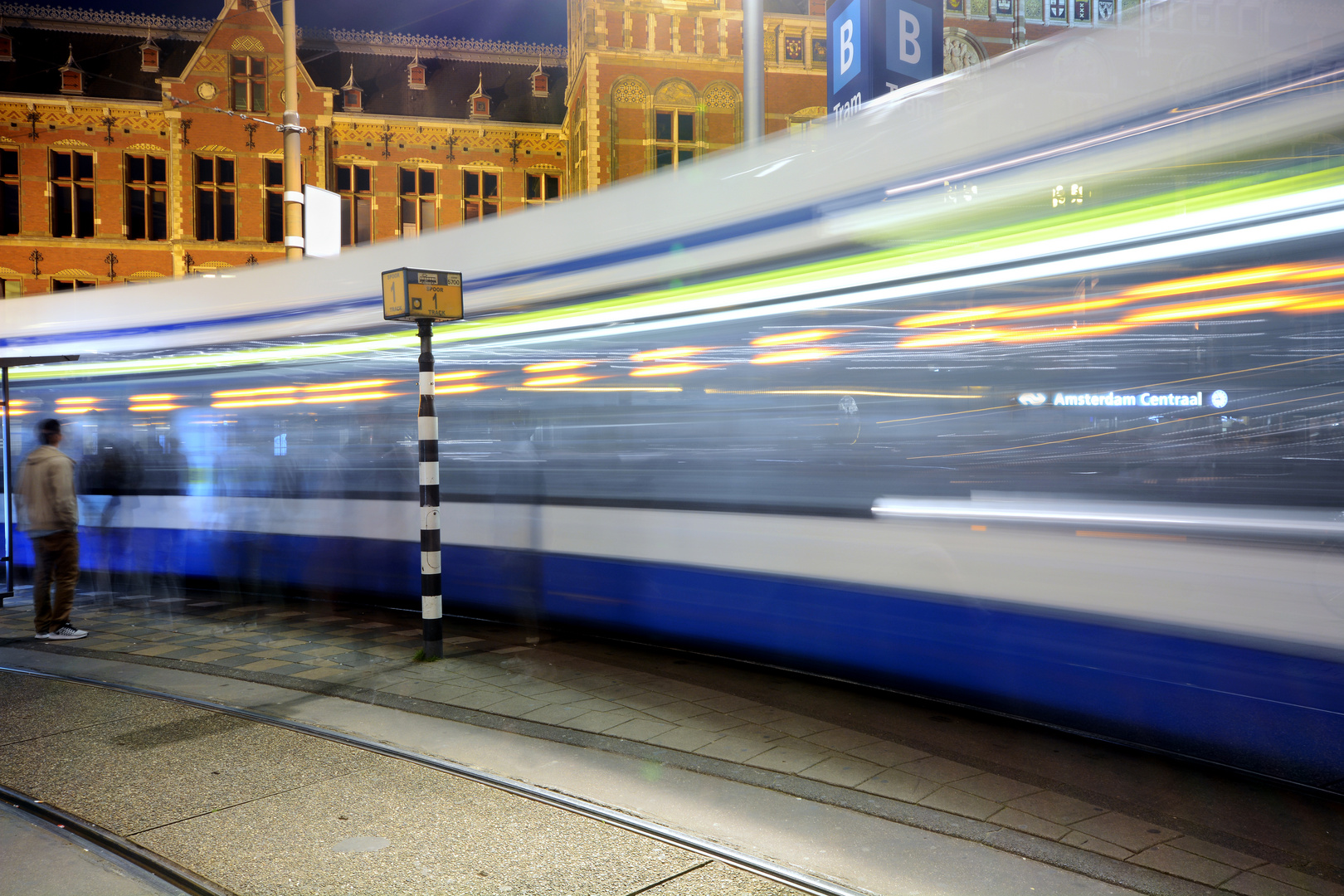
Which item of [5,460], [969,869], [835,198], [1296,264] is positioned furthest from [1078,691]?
[5,460]

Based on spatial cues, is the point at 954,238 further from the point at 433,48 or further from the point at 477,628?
the point at 433,48

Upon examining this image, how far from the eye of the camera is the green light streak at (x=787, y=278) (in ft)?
10.8

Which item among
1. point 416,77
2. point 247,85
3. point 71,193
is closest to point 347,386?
point 247,85

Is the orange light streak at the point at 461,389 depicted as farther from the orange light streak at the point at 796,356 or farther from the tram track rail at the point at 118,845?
the tram track rail at the point at 118,845

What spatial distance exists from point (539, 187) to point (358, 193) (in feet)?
19.3

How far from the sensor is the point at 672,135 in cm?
2738

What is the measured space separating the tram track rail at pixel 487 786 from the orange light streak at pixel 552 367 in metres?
2.40

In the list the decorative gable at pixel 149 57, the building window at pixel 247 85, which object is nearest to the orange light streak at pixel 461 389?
the building window at pixel 247 85

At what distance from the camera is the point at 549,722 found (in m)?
4.79

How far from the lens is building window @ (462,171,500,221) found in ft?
107

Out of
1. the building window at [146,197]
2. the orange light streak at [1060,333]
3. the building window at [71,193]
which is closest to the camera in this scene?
the orange light streak at [1060,333]

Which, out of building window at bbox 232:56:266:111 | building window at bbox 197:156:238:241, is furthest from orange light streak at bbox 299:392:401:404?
building window at bbox 232:56:266:111

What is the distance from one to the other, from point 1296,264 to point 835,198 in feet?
6.41

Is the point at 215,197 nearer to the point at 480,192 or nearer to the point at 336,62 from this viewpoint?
the point at 336,62
